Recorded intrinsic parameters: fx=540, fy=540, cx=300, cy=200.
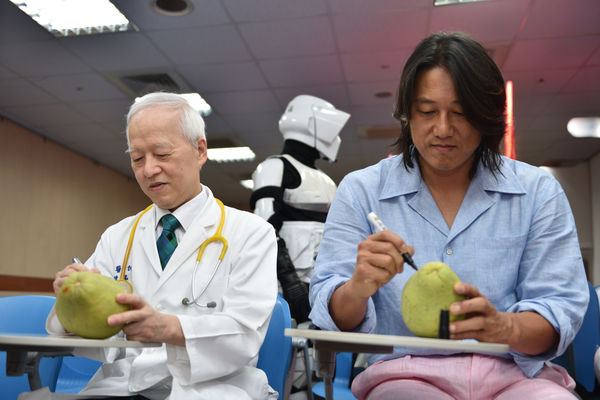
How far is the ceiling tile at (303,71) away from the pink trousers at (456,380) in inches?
203

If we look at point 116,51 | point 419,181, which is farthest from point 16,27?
point 419,181

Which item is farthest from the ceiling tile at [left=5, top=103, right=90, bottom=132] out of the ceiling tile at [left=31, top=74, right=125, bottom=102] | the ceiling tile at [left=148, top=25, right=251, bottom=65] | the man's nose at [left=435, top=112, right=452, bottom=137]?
the man's nose at [left=435, top=112, right=452, bottom=137]

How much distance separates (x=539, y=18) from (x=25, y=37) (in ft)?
16.9

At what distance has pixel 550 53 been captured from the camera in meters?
5.84

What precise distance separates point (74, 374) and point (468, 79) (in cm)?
167

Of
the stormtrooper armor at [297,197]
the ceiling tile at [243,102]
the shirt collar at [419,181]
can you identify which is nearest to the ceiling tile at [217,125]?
the ceiling tile at [243,102]

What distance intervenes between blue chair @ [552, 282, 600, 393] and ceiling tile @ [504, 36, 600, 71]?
403 centimetres

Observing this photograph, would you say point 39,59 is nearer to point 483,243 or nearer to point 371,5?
point 371,5

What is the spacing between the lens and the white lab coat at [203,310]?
4.42ft

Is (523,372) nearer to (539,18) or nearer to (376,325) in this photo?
(376,325)

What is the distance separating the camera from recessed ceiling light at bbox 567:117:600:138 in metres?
7.84

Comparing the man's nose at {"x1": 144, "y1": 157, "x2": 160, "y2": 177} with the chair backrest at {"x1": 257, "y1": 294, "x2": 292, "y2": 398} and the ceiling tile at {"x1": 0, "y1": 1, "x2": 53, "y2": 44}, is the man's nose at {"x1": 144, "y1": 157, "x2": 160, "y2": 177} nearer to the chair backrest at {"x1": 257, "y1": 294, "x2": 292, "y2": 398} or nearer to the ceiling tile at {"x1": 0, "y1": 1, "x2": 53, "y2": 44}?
the chair backrest at {"x1": 257, "y1": 294, "x2": 292, "y2": 398}

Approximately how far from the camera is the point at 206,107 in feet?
24.4

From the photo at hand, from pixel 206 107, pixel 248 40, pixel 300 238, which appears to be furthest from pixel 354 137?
pixel 300 238
